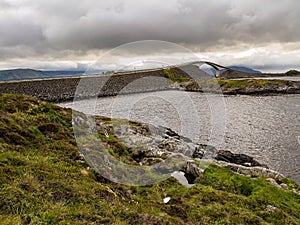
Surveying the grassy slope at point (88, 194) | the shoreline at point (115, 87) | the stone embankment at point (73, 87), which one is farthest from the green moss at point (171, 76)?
the grassy slope at point (88, 194)

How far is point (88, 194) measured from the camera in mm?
9922

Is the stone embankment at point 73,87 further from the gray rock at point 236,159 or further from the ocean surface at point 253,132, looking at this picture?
the gray rock at point 236,159

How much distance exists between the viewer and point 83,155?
47.3 feet

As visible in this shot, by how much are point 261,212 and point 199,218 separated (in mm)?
3375

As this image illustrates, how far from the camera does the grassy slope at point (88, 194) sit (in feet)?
27.8

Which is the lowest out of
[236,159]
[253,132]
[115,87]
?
[253,132]

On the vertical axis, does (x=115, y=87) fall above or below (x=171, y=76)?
below

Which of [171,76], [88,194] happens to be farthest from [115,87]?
[88,194]

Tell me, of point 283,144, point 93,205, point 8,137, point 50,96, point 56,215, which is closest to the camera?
point 56,215

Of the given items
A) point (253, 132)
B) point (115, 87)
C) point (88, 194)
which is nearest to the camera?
point (88, 194)

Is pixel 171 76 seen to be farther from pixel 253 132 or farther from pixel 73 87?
pixel 253 132

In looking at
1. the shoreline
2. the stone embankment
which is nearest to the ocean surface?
the shoreline

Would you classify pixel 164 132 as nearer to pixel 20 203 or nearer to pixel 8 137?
pixel 8 137

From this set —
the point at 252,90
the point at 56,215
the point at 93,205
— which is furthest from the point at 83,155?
the point at 252,90
